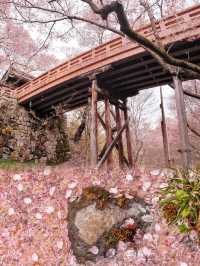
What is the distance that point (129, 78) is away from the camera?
828 cm

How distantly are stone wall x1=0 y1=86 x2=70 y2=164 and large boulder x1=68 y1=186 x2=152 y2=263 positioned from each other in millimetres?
8128

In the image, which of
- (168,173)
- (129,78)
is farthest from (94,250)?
(129,78)

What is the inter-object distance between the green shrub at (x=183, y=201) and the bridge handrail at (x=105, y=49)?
3.90 metres

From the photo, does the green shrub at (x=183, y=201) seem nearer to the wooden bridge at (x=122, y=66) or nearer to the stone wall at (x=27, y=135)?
the wooden bridge at (x=122, y=66)

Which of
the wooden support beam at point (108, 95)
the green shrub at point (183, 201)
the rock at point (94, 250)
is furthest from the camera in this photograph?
the wooden support beam at point (108, 95)

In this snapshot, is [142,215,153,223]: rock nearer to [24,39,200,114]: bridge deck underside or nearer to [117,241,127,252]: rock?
[117,241,127,252]: rock

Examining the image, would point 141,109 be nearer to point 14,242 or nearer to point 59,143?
point 59,143

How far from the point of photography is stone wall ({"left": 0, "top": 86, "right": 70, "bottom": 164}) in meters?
11.4

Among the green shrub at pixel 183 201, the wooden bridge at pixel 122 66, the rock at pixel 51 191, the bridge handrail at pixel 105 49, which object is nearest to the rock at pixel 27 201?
the rock at pixel 51 191

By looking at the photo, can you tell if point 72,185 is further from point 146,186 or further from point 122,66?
point 122,66

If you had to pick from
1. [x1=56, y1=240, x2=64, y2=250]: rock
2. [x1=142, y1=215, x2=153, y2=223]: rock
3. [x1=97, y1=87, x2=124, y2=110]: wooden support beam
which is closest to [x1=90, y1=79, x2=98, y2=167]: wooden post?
[x1=97, y1=87, x2=124, y2=110]: wooden support beam

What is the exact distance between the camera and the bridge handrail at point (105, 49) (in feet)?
19.8

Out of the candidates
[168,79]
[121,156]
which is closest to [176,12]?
[168,79]

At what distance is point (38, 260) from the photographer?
3994 millimetres
